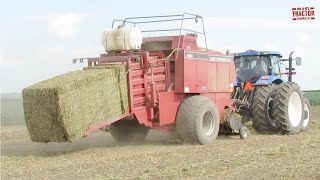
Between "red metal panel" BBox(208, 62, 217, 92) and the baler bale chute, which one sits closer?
the baler bale chute

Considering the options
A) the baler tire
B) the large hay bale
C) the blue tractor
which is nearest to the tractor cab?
the blue tractor

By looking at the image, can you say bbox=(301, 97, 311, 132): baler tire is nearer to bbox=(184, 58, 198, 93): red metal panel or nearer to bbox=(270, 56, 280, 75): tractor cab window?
bbox=(270, 56, 280, 75): tractor cab window

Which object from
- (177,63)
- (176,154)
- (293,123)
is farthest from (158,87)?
(293,123)

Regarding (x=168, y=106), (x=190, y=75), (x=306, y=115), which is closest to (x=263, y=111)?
(x=306, y=115)

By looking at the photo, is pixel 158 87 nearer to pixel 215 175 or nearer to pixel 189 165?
pixel 189 165

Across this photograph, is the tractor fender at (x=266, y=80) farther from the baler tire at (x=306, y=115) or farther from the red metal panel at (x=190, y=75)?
the red metal panel at (x=190, y=75)

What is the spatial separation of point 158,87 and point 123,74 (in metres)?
1.10

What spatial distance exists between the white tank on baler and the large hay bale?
0.95 m

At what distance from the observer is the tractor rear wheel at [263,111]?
1261 centimetres

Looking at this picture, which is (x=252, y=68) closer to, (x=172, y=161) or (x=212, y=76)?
(x=212, y=76)

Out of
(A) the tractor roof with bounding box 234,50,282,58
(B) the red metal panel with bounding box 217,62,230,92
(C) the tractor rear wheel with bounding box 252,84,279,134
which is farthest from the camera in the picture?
(A) the tractor roof with bounding box 234,50,282,58

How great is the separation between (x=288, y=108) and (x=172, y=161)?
5849mm

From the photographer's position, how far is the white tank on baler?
10328 mm

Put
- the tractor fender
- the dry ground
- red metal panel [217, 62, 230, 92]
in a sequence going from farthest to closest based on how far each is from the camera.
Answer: the tractor fender, red metal panel [217, 62, 230, 92], the dry ground
